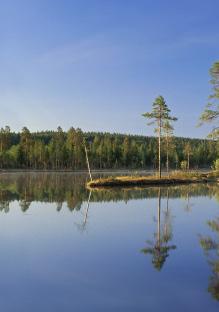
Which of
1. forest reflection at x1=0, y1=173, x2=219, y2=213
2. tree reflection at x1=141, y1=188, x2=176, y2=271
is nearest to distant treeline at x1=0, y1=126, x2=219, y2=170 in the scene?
forest reflection at x1=0, y1=173, x2=219, y2=213

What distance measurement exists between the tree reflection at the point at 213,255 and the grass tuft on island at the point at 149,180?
33.4m

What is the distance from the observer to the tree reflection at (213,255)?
1088cm

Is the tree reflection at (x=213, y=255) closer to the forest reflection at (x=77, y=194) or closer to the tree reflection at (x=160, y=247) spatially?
the tree reflection at (x=160, y=247)

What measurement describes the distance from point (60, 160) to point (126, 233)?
125m

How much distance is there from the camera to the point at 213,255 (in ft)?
48.0

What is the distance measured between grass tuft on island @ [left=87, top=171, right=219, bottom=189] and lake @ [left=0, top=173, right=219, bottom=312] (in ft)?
94.1

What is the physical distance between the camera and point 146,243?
16.7 metres

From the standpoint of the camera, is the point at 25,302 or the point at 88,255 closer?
the point at 25,302

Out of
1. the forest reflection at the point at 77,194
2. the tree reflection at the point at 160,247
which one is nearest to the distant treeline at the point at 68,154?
the forest reflection at the point at 77,194

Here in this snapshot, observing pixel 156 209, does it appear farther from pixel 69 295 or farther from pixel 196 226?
pixel 69 295

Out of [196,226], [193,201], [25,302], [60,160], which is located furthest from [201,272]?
[60,160]

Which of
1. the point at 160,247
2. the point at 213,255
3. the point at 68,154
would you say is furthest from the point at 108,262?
the point at 68,154

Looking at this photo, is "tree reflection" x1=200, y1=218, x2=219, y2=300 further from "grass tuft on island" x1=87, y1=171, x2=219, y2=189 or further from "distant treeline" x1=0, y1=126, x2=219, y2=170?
"distant treeline" x1=0, y1=126, x2=219, y2=170

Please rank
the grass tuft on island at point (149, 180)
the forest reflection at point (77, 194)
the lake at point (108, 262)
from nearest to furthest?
the lake at point (108, 262)
the forest reflection at point (77, 194)
the grass tuft on island at point (149, 180)
